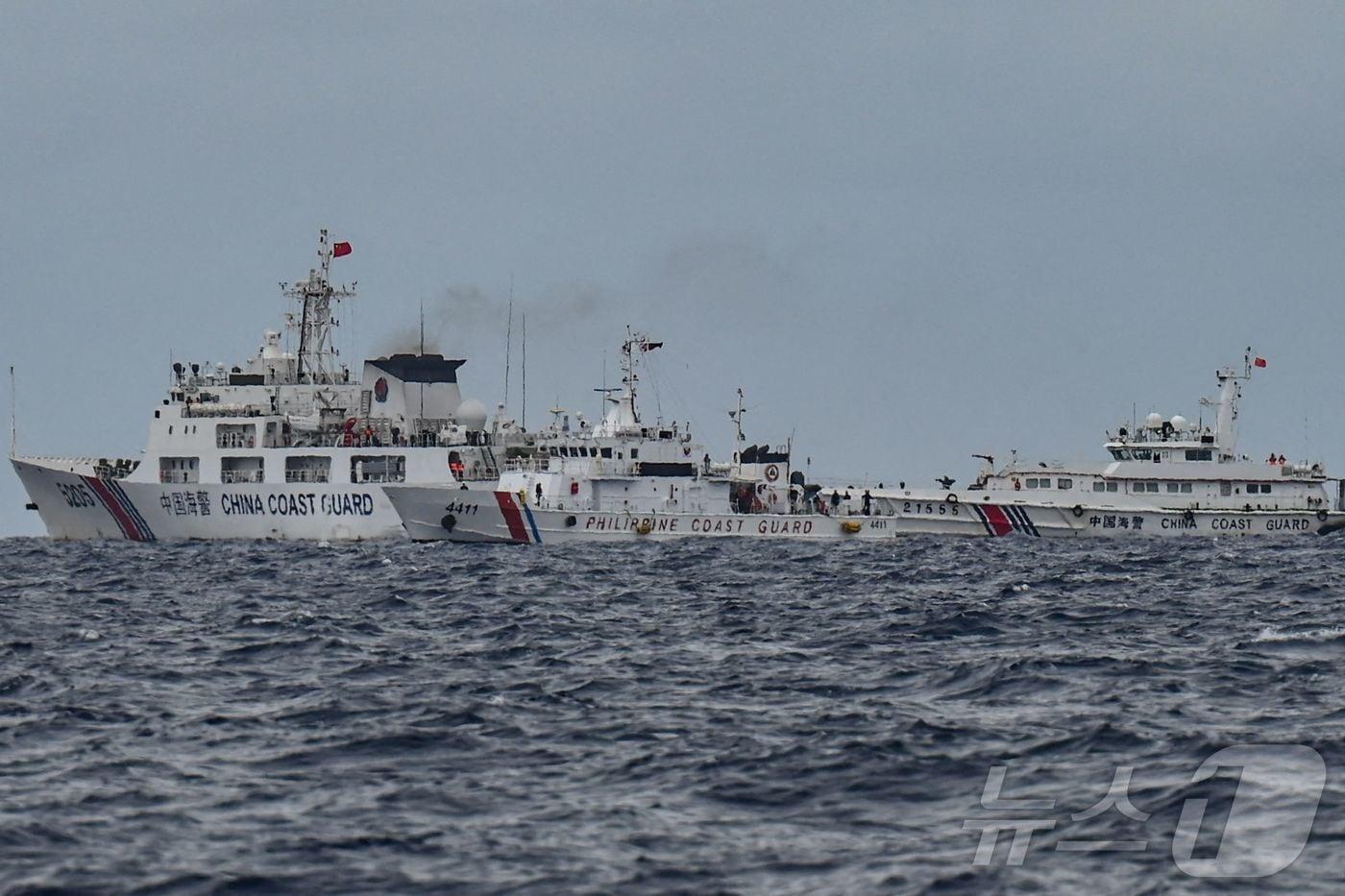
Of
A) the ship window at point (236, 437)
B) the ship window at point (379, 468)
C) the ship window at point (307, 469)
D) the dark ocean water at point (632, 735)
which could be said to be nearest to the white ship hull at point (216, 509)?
the ship window at point (379, 468)

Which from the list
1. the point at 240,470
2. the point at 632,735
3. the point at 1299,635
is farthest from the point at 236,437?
the point at 632,735

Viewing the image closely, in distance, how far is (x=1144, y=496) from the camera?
239ft

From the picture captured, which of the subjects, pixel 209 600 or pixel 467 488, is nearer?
pixel 209 600

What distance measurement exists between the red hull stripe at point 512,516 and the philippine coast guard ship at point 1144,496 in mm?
15547

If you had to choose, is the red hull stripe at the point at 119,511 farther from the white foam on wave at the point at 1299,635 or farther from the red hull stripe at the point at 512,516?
the white foam on wave at the point at 1299,635

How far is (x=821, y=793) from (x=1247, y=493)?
62503 millimetres

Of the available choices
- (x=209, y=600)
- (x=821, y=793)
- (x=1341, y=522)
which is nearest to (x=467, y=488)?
(x=209, y=600)

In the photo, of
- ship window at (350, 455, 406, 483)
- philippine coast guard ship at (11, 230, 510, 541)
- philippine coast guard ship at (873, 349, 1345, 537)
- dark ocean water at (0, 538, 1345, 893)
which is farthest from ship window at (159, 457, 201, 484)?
dark ocean water at (0, 538, 1345, 893)

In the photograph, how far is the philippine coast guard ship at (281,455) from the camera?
7206 cm

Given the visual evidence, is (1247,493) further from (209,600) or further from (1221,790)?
(1221,790)

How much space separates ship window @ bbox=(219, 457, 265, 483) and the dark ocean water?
38.5 metres

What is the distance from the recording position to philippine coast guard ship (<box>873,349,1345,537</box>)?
236ft

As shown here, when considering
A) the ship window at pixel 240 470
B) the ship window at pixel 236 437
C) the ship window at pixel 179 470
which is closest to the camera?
the ship window at pixel 240 470

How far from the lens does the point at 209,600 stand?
36.6m
